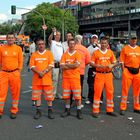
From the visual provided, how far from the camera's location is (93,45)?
411 inches

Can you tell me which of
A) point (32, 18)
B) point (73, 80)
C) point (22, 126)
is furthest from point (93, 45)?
point (32, 18)

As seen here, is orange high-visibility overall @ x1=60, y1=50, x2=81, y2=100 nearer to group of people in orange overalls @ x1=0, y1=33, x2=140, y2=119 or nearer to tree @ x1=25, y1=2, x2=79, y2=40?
group of people in orange overalls @ x1=0, y1=33, x2=140, y2=119

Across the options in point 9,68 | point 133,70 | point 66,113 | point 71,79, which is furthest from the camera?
point 133,70

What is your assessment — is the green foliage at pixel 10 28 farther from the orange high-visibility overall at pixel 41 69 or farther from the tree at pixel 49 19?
the orange high-visibility overall at pixel 41 69

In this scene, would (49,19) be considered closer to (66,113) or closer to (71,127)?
(66,113)

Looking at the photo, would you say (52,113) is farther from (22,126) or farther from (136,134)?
(136,134)

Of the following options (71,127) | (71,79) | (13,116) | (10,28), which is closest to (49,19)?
(10,28)

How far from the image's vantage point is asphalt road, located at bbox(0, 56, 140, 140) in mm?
7156

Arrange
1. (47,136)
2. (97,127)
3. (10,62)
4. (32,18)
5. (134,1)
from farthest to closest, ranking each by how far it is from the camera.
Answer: (32,18) → (134,1) → (10,62) → (97,127) → (47,136)

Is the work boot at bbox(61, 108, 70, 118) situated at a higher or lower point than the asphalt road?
higher

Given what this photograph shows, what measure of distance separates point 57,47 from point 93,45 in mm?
962

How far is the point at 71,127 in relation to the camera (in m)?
7.86

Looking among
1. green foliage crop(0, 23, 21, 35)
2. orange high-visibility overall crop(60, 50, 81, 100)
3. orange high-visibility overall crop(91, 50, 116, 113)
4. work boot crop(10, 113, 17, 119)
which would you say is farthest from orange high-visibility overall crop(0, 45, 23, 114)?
green foliage crop(0, 23, 21, 35)

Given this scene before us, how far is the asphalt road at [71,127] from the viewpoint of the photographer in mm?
7156
